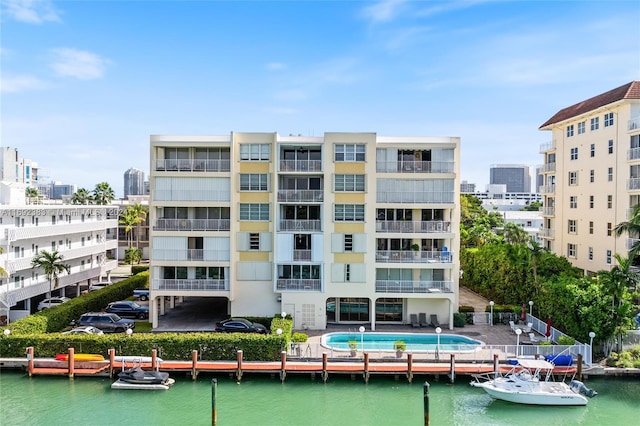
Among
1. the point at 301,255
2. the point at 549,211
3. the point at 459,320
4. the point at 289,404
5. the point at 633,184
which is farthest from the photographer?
the point at 549,211

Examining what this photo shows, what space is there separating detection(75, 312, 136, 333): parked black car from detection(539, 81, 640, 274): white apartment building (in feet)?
133

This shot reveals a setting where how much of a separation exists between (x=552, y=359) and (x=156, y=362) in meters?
24.3

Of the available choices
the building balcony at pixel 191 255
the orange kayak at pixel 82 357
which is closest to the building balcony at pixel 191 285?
the building balcony at pixel 191 255

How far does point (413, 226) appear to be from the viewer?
128 feet

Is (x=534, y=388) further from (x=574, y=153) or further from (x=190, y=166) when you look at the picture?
(x=574, y=153)

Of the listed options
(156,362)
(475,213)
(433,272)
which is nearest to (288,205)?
(433,272)

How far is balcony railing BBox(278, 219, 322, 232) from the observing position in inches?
1529

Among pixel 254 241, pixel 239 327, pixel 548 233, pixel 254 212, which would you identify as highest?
pixel 254 212

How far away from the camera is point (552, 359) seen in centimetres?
3002

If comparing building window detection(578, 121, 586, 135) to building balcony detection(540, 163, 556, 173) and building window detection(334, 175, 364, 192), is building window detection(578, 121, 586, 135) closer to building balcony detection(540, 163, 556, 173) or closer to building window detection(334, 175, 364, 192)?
building balcony detection(540, 163, 556, 173)

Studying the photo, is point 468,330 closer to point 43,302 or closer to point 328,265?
point 328,265

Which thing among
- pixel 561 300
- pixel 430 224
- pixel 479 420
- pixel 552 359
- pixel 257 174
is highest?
pixel 257 174

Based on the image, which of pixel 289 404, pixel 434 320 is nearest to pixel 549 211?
pixel 434 320

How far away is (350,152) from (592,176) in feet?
81.0
